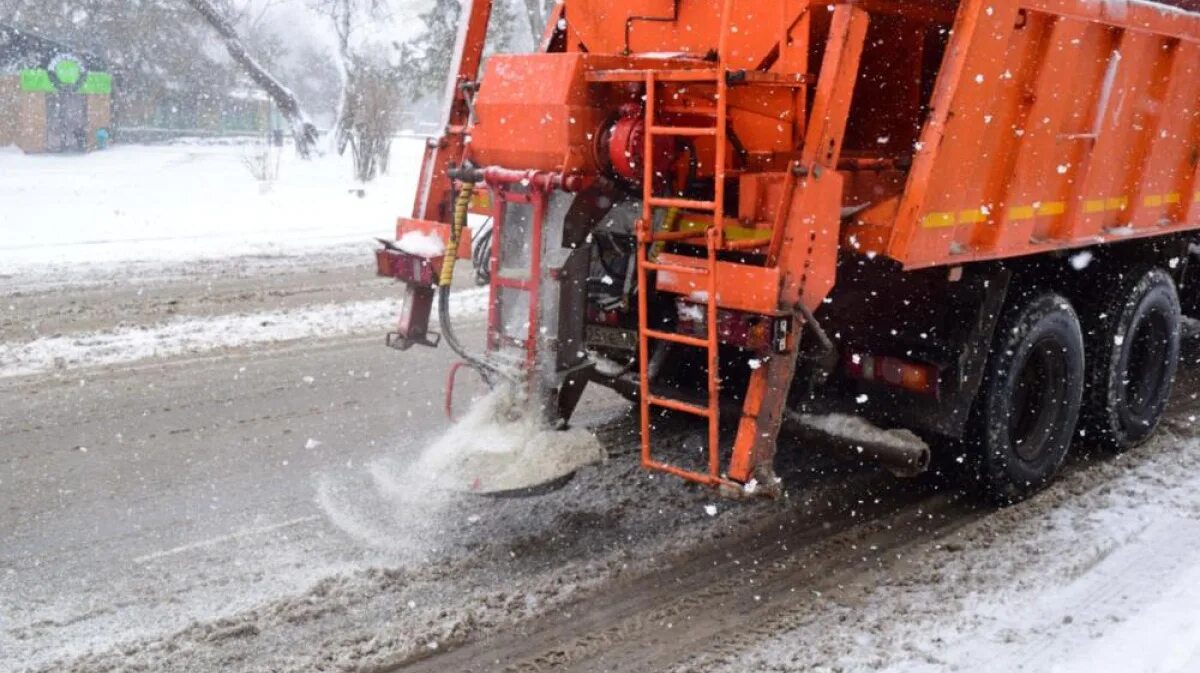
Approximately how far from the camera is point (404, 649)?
3701mm

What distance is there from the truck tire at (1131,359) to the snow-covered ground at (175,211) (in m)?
9.21

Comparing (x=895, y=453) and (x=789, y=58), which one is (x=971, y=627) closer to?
(x=895, y=453)

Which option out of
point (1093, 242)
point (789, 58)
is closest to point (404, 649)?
point (789, 58)

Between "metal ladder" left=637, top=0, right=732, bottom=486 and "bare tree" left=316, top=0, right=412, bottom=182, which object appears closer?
"metal ladder" left=637, top=0, right=732, bottom=486

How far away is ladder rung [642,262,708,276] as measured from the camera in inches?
163

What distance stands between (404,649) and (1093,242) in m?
3.59

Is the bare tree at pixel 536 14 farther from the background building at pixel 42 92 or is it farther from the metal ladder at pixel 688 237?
the metal ladder at pixel 688 237

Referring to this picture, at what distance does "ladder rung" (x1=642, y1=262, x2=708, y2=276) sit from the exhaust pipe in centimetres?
94

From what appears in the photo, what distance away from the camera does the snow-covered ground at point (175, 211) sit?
12984 millimetres

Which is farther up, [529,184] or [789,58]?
[789,58]

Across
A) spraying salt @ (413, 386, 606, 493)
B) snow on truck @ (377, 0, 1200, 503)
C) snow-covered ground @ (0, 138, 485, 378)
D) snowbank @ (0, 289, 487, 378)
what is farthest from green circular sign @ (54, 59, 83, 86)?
spraying salt @ (413, 386, 606, 493)

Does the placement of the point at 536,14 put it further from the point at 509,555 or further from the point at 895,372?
the point at 509,555

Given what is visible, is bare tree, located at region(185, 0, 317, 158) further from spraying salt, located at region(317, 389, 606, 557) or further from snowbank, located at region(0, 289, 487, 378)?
spraying salt, located at region(317, 389, 606, 557)

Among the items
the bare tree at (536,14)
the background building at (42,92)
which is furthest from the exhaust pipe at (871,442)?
the background building at (42,92)
